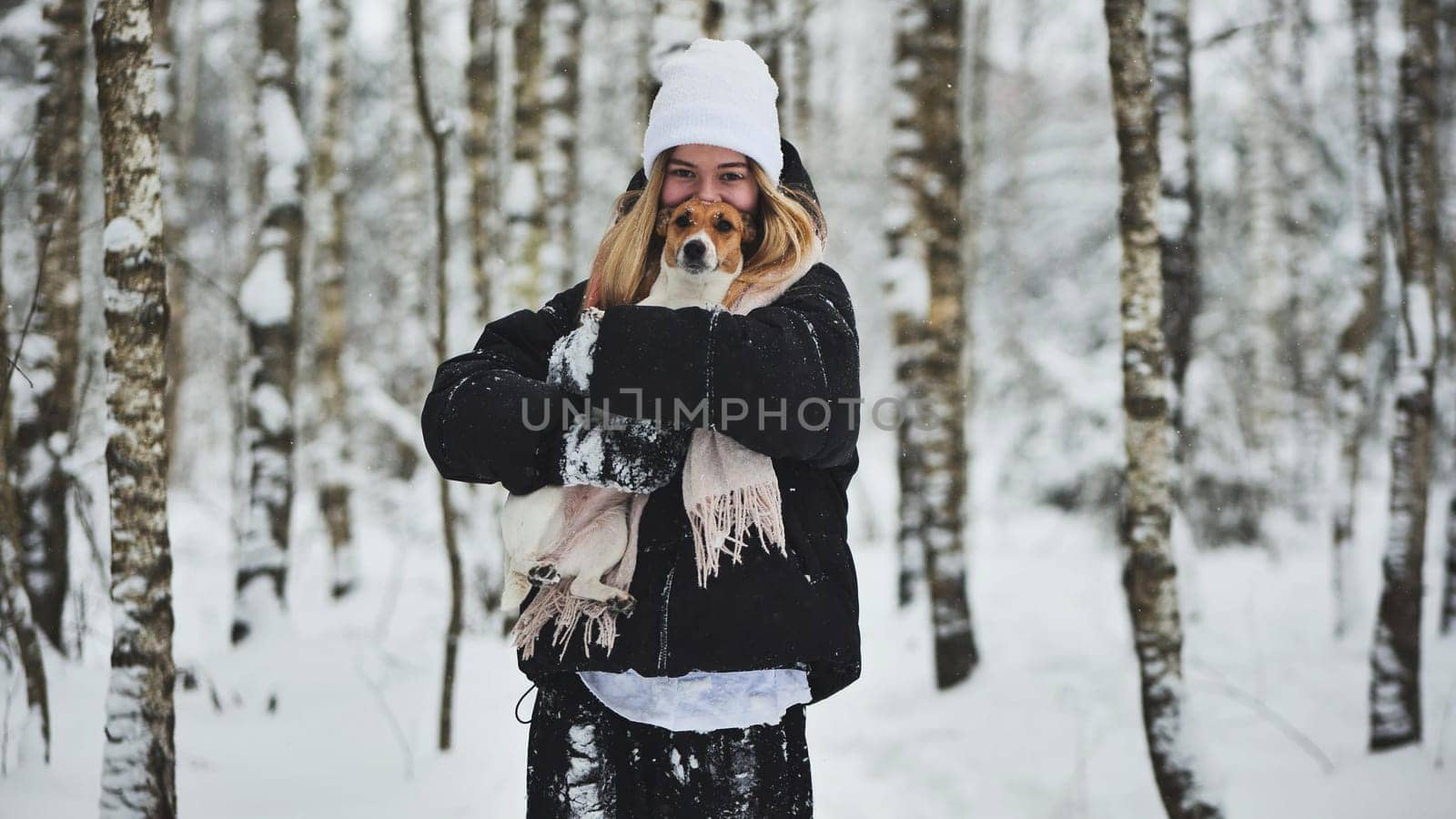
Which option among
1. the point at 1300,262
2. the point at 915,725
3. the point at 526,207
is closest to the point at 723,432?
the point at 915,725

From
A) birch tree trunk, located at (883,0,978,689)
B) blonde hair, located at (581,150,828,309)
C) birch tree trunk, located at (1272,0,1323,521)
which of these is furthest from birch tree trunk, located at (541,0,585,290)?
birch tree trunk, located at (1272,0,1323,521)

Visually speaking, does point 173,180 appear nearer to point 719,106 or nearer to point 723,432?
point 719,106

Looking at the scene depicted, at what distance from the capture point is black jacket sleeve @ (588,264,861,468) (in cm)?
172

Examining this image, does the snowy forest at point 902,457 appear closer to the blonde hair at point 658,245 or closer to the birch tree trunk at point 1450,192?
the birch tree trunk at point 1450,192

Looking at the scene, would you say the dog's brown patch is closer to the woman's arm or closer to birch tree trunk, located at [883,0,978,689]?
the woman's arm

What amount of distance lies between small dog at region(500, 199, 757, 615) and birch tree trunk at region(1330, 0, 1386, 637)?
4586mm

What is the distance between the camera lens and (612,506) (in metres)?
1.94

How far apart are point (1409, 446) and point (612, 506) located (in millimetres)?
4341

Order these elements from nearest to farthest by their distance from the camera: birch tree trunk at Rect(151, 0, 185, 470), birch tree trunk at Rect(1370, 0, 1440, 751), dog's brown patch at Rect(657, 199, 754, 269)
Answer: dog's brown patch at Rect(657, 199, 754, 269)
birch tree trunk at Rect(1370, 0, 1440, 751)
birch tree trunk at Rect(151, 0, 185, 470)

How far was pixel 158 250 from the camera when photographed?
2729 mm

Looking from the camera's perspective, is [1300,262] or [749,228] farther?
[1300,262]

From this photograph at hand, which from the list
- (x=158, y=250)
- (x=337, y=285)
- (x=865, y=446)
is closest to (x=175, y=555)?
(x=337, y=285)

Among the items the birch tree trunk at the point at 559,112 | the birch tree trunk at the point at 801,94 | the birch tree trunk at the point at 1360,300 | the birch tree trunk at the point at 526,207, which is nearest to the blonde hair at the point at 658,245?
the birch tree trunk at the point at 1360,300

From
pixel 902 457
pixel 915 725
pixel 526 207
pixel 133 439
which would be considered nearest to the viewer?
pixel 133 439
